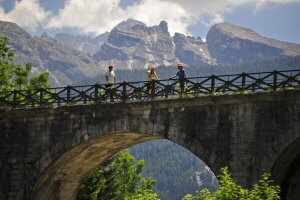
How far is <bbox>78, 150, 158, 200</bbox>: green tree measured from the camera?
44.7m

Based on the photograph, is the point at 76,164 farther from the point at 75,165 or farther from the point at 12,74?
the point at 12,74

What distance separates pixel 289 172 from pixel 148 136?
771cm

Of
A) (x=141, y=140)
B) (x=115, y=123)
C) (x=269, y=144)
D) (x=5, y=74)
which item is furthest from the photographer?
(x=5, y=74)

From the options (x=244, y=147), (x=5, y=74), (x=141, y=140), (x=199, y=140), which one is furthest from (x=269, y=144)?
(x=5, y=74)

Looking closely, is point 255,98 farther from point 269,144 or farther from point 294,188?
point 294,188

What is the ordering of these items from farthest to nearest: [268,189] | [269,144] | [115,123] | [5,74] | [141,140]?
1. [5,74]
2. [141,140]
3. [115,123]
4. [269,144]
5. [268,189]

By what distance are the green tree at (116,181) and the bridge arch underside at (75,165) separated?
6345mm

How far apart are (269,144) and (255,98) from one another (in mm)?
2226

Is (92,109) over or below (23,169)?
over

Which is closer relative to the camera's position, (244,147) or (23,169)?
(244,147)

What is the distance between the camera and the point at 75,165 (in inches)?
1412

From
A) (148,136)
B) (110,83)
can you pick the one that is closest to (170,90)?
(148,136)

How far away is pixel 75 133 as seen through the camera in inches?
1312

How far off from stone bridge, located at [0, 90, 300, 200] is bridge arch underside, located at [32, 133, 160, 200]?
0.18ft
